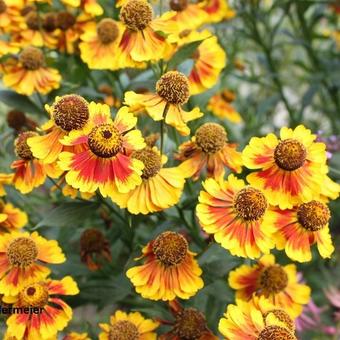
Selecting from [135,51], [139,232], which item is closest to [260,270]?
[139,232]

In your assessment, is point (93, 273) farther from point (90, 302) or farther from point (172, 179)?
point (172, 179)

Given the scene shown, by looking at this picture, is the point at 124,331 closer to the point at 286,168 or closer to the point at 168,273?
the point at 168,273

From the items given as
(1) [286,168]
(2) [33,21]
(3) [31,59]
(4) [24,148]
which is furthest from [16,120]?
(1) [286,168]

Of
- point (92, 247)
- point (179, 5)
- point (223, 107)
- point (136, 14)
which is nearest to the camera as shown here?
point (136, 14)

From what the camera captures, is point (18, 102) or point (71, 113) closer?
point (71, 113)

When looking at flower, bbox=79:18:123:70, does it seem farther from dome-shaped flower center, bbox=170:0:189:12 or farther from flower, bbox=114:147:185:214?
flower, bbox=114:147:185:214

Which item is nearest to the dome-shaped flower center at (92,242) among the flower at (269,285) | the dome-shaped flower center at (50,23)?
the flower at (269,285)

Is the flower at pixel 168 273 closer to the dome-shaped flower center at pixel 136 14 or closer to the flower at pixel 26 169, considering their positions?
the flower at pixel 26 169
